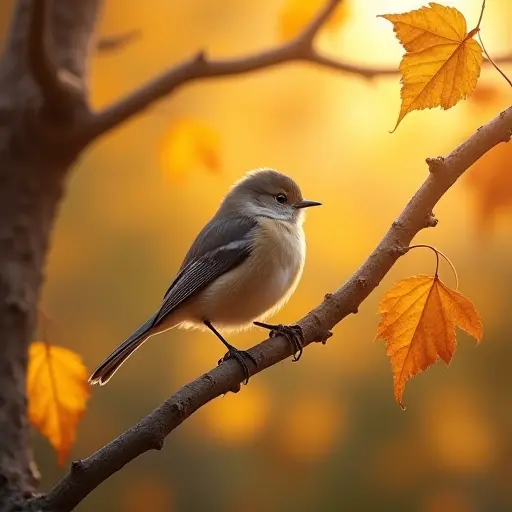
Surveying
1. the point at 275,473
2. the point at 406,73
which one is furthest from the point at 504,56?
the point at 275,473

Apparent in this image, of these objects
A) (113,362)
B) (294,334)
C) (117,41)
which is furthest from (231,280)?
(117,41)

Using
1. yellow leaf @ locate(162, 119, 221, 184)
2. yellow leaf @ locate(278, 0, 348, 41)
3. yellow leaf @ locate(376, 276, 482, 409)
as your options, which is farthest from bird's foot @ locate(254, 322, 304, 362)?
yellow leaf @ locate(278, 0, 348, 41)

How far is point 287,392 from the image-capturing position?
5.90 feet

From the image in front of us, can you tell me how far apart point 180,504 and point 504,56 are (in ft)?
4.10

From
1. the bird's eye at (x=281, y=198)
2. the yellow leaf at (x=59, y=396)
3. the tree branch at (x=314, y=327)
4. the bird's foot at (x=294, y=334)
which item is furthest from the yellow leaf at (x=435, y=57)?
the bird's eye at (x=281, y=198)

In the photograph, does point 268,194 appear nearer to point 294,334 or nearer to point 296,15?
point 296,15

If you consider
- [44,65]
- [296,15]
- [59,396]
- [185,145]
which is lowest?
[59,396]

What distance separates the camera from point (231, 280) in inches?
46.6

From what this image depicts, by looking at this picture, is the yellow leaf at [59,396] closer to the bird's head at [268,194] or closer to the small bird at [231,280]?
the small bird at [231,280]

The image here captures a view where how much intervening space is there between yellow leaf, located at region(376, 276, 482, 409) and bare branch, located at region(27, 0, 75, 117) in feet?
2.26

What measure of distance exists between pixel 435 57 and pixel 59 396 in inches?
27.6

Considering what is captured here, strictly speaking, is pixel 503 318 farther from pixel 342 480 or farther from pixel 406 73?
pixel 406 73

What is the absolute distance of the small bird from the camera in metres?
1.18

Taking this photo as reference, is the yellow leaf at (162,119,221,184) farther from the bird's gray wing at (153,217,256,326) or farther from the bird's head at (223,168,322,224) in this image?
the bird's gray wing at (153,217,256,326)
